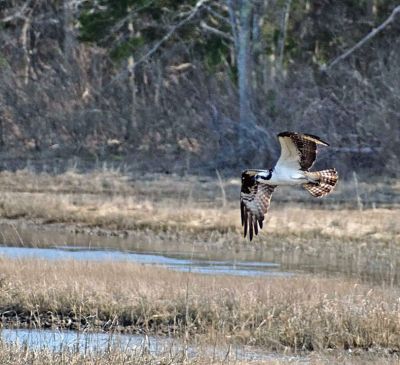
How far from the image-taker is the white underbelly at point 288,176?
12367 millimetres

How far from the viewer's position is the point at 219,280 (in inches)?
638

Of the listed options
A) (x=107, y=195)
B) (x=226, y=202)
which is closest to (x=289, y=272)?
(x=226, y=202)

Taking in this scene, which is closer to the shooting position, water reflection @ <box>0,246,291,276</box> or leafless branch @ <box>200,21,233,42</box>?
water reflection @ <box>0,246,291,276</box>

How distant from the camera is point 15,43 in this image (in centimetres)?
4281

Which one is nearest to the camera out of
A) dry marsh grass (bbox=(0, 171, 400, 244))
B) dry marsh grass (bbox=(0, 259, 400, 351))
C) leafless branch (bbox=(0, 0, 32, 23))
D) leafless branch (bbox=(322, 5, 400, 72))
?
dry marsh grass (bbox=(0, 259, 400, 351))

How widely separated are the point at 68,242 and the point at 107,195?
5.83m

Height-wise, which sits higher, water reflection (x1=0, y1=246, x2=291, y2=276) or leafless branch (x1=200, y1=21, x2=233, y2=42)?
leafless branch (x1=200, y1=21, x2=233, y2=42)

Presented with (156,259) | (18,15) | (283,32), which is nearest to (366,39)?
(283,32)

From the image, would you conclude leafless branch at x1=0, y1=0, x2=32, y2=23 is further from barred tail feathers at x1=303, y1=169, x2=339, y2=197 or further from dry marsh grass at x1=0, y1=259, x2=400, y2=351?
barred tail feathers at x1=303, y1=169, x2=339, y2=197

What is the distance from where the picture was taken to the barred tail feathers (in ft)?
41.2

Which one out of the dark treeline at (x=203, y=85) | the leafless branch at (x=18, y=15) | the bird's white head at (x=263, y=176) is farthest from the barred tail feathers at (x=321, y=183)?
the leafless branch at (x=18, y=15)

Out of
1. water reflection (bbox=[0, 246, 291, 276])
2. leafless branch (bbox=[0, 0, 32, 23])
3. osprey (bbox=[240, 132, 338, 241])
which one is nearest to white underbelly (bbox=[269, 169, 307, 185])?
osprey (bbox=[240, 132, 338, 241])

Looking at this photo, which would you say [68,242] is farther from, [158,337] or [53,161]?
[53,161]

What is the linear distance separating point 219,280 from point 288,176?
409 cm
